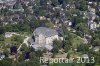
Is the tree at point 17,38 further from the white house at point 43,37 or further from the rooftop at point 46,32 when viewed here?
the rooftop at point 46,32

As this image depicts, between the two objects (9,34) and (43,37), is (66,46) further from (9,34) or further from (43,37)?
(9,34)

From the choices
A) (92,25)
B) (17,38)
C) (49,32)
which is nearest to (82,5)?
(92,25)

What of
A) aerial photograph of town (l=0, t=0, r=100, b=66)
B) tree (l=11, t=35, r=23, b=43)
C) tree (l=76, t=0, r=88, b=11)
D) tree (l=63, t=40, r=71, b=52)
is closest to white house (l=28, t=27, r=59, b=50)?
aerial photograph of town (l=0, t=0, r=100, b=66)

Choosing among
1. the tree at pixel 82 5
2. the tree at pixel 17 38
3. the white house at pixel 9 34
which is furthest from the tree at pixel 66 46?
the tree at pixel 82 5

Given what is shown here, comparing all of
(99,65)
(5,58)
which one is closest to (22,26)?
(5,58)

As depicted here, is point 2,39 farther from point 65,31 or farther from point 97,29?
point 97,29

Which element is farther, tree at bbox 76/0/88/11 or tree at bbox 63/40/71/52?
tree at bbox 76/0/88/11

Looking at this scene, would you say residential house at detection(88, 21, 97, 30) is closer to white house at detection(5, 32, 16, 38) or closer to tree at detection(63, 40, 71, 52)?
tree at detection(63, 40, 71, 52)
